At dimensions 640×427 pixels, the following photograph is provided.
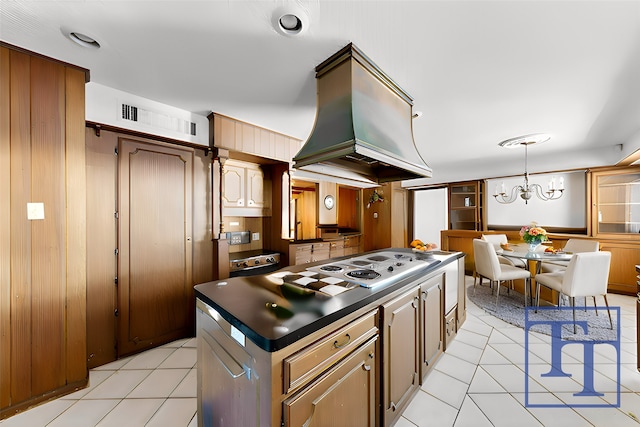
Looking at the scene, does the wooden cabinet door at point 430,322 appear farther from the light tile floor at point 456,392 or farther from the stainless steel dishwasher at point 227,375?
the stainless steel dishwasher at point 227,375

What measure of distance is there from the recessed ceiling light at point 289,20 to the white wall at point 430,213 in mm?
5619

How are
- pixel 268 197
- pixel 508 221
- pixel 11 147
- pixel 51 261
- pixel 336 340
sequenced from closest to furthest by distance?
1. pixel 336 340
2. pixel 11 147
3. pixel 51 261
4. pixel 268 197
5. pixel 508 221

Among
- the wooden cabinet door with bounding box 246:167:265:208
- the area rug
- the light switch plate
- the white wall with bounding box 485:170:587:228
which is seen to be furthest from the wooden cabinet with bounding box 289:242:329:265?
the white wall with bounding box 485:170:587:228

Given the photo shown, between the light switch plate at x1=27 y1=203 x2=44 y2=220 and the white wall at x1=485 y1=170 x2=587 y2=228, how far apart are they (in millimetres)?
6558

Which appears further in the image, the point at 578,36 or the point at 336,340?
the point at 578,36

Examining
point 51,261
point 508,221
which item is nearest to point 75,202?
point 51,261

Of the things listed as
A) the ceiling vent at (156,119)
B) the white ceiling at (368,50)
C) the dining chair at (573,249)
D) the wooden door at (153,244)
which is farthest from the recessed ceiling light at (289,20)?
the dining chair at (573,249)

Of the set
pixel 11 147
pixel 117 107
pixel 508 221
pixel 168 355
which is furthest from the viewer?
pixel 508 221

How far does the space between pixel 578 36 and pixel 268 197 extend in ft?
10.6

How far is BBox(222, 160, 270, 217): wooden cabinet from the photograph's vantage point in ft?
9.98

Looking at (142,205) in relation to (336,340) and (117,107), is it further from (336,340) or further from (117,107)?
(336,340)

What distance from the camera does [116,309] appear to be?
7.04ft

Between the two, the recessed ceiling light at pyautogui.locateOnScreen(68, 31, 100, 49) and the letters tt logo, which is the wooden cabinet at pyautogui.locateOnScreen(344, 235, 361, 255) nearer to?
the letters tt logo

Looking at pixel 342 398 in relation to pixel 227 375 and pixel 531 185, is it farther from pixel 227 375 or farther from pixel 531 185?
pixel 531 185
